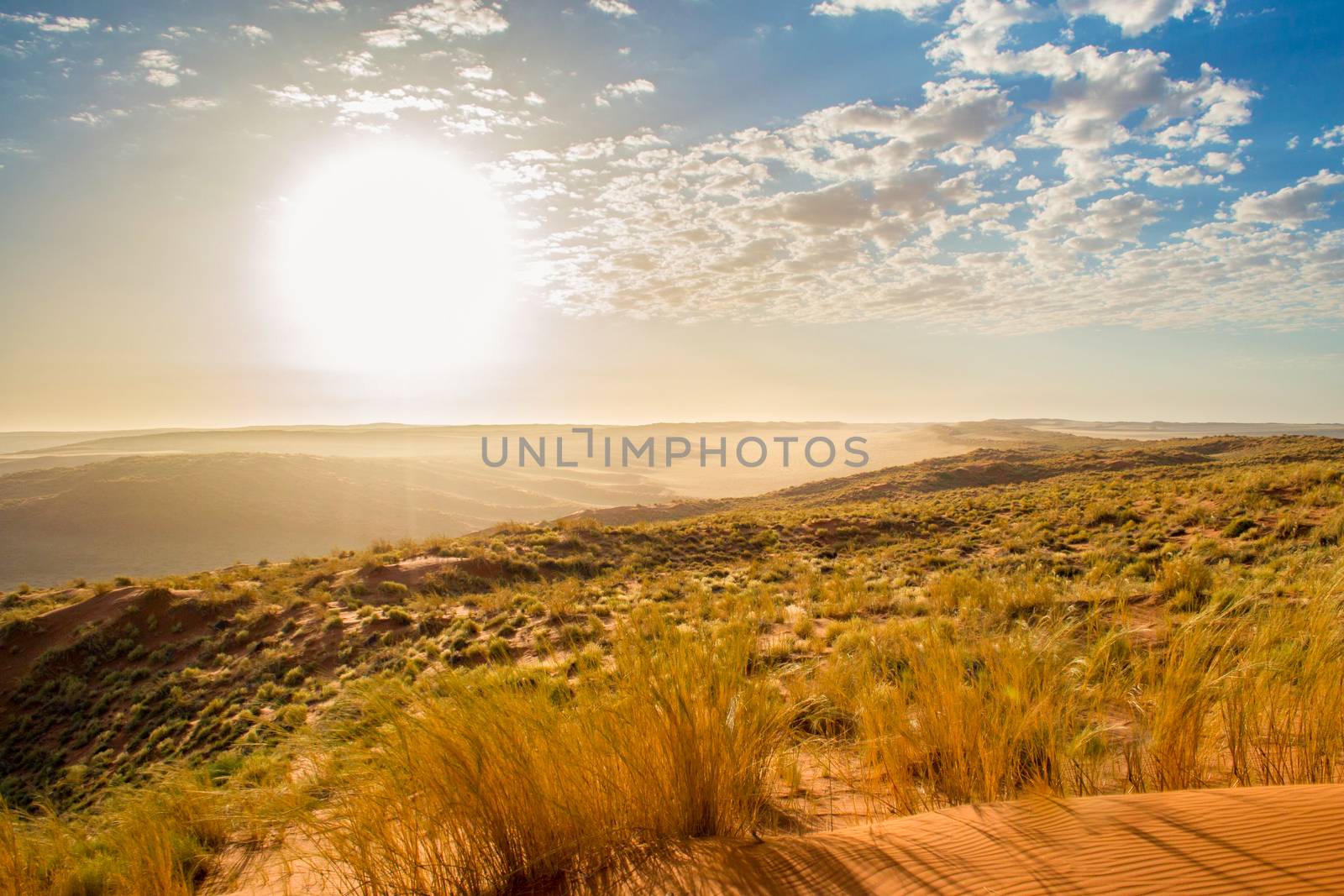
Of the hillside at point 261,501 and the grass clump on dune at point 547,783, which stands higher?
the grass clump on dune at point 547,783

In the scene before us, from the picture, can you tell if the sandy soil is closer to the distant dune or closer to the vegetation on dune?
the vegetation on dune

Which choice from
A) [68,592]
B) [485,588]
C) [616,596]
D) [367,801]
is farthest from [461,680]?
[68,592]

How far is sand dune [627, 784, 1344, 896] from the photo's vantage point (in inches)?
67.7

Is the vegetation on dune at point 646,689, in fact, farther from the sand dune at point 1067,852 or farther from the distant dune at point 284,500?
the distant dune at point 284,500

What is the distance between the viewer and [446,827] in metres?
2.37

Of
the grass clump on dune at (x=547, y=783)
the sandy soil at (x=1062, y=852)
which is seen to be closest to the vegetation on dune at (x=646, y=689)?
the grass clump on dune at (x=547, y=783)

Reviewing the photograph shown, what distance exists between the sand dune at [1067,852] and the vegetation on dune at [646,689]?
299 millimetres

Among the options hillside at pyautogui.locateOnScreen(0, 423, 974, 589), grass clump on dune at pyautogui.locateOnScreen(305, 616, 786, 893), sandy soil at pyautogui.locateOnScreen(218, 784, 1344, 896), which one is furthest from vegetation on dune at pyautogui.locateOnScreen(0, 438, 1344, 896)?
hillside at pyautogui.locateOnScreen(0, 423, 974, 589)

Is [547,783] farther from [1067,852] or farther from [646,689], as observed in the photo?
[1067,852]

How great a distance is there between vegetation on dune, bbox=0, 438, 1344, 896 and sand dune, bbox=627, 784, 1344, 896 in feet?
0.98

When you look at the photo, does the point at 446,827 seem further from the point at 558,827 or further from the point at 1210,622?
the point at 1210,622

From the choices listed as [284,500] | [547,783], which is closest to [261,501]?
[284,500]

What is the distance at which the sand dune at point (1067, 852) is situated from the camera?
1.72 m

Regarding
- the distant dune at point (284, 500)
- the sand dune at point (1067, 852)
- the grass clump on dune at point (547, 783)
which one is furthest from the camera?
the distant dune at point (284, 500)
